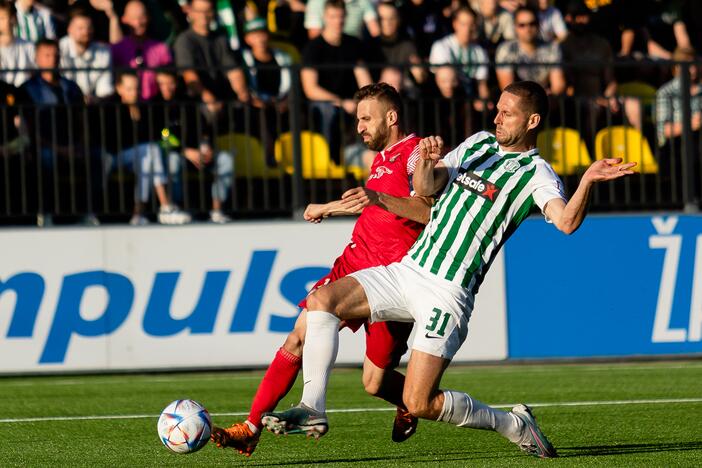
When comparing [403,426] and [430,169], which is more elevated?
[430,169]

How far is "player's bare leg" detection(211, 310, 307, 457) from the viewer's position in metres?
6.83

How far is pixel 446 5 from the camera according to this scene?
15.7 metres

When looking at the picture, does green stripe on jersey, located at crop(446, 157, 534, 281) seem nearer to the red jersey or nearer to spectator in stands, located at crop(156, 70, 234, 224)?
the red jersey

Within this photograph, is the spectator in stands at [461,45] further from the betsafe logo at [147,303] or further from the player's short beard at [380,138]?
the player's short beard at [380,138]

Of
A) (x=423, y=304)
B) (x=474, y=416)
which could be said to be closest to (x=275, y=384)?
(x=423, y=304)

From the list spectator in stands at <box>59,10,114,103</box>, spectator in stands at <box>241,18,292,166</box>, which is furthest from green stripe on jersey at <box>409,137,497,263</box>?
spectator in stands at <box>59,10,114,103</box>

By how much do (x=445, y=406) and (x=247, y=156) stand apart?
609 centimetres

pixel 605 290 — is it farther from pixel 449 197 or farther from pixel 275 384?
pixel 275 384

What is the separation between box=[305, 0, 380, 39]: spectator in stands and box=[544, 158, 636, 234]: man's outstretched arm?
822 cm

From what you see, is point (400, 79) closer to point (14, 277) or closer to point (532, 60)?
point (532, 60)

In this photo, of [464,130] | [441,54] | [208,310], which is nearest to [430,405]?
[208,310]

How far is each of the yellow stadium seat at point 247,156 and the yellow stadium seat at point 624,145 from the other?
3.06 meters

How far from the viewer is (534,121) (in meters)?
6.91

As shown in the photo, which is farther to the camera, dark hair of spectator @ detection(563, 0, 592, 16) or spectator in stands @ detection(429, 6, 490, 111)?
dark hair of spectator @ detection(563, 0, 592, 16)
